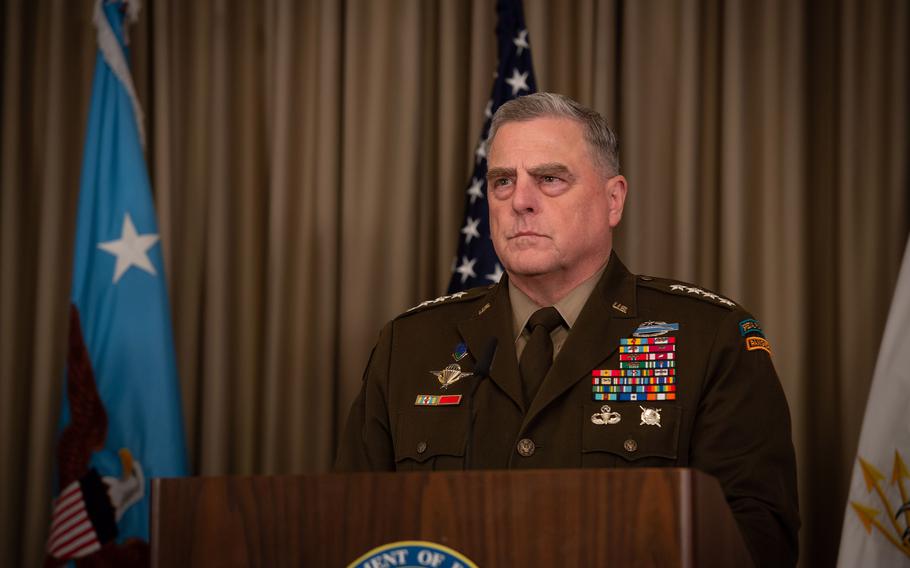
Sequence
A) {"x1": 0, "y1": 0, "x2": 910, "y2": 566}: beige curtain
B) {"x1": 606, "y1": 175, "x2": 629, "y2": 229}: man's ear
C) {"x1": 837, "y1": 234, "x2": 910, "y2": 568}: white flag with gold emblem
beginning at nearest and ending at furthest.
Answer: {"x1": 606, "y1": 175, "x2": 629, "y2": 229}: man's ear < {"x1": 837, "y1": 234, "x2": 910, "y2": 568}: white flag with gold emblem < {"x1": 0, "y1": 0, "x2": 910, "y2": 566}: beige curtain

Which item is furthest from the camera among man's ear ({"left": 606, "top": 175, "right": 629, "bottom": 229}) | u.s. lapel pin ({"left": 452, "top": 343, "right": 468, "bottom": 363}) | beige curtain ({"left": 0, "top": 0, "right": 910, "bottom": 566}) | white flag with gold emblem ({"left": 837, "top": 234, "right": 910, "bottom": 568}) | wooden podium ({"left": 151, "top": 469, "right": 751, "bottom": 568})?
beige curtain ({"left": 0, "top": 0, "right": 910, "bottom": 566})

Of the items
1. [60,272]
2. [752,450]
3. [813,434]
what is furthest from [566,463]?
[60,272]

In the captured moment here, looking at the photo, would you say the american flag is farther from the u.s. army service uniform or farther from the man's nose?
the man's nose

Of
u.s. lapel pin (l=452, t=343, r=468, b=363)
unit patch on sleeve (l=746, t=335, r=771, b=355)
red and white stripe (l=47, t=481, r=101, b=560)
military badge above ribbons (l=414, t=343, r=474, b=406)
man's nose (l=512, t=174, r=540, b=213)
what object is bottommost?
red and white stripe (l=47, t=481, r=101, b=560)

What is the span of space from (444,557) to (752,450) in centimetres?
94

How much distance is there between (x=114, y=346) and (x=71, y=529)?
62 centimetres

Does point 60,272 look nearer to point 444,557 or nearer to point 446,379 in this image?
point 446,379

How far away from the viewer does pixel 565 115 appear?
2.60 metres

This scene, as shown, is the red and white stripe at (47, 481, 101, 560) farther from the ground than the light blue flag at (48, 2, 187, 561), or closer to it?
closer to it

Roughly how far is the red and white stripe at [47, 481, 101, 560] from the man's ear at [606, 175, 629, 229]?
2.03 metres

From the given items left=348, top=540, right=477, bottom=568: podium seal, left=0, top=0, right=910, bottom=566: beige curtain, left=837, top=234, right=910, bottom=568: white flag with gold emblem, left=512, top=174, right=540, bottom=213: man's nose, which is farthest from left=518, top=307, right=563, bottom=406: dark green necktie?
left=0, top=0, right=910, bottom=566: beige curtain

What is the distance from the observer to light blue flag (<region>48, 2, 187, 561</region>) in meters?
3.59

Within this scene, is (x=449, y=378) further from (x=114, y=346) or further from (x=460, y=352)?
(x=114, y=346)

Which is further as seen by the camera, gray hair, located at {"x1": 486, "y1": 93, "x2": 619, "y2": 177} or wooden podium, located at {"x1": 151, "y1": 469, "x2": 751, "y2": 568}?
gray hair, located at {"x1": 486, "y1": 93, "x2": 619, "y2": 177}
